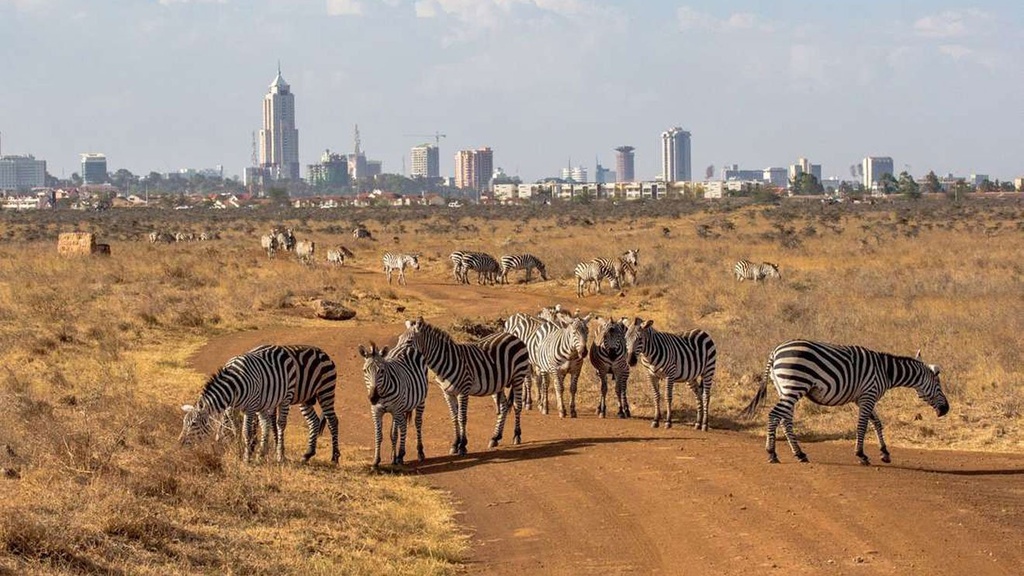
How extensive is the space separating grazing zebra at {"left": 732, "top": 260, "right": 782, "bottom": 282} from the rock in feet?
44.3

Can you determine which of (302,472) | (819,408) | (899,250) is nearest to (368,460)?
(302,472)

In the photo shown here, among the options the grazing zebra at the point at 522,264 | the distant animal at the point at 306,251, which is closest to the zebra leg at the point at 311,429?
the grazing zebra at the point at 522,264

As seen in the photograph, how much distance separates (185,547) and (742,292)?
28.4 metres

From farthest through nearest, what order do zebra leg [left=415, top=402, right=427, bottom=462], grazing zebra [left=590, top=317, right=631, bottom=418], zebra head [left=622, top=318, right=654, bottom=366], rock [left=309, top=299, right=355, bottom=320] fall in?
rock [left=309, top=299, right=355, bottom=320], grazing zebra [left=590, top=317, right=631, bottom=418], zebra head [left=622, top=318, right=654, bottom=366], zebra leg [left=415, top=402, right=427, bottom=462]

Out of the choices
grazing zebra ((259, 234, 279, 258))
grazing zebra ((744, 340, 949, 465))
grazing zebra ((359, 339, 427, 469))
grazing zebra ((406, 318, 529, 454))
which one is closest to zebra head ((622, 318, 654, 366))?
grazing zebra ((406, 318, 529, 454))

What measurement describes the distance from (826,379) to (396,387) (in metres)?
5.41

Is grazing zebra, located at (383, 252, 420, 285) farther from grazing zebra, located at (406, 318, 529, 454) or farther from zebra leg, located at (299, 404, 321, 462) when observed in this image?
zebra leg, located at (299, 404, 321, 462)

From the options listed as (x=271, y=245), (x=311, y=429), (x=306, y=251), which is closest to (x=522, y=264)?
(x=306, y=251)

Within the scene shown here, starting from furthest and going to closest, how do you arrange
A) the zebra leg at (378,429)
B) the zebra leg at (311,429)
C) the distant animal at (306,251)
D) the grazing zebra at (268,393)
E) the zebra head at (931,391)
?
the distant animal at (306,251) < the zebra head at (931,391) < the zebra leg at (311,429) < the zebra leg at (378,429) < the grazing zebra at (268,393)

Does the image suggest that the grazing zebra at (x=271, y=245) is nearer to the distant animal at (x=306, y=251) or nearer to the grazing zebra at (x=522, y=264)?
the distant animal at (x=306, y=251)

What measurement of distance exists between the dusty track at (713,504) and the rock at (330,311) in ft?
52.8

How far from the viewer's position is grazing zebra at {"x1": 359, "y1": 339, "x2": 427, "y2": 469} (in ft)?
53.7

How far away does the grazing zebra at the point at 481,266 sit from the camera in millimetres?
48719

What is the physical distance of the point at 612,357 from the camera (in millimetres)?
19750
